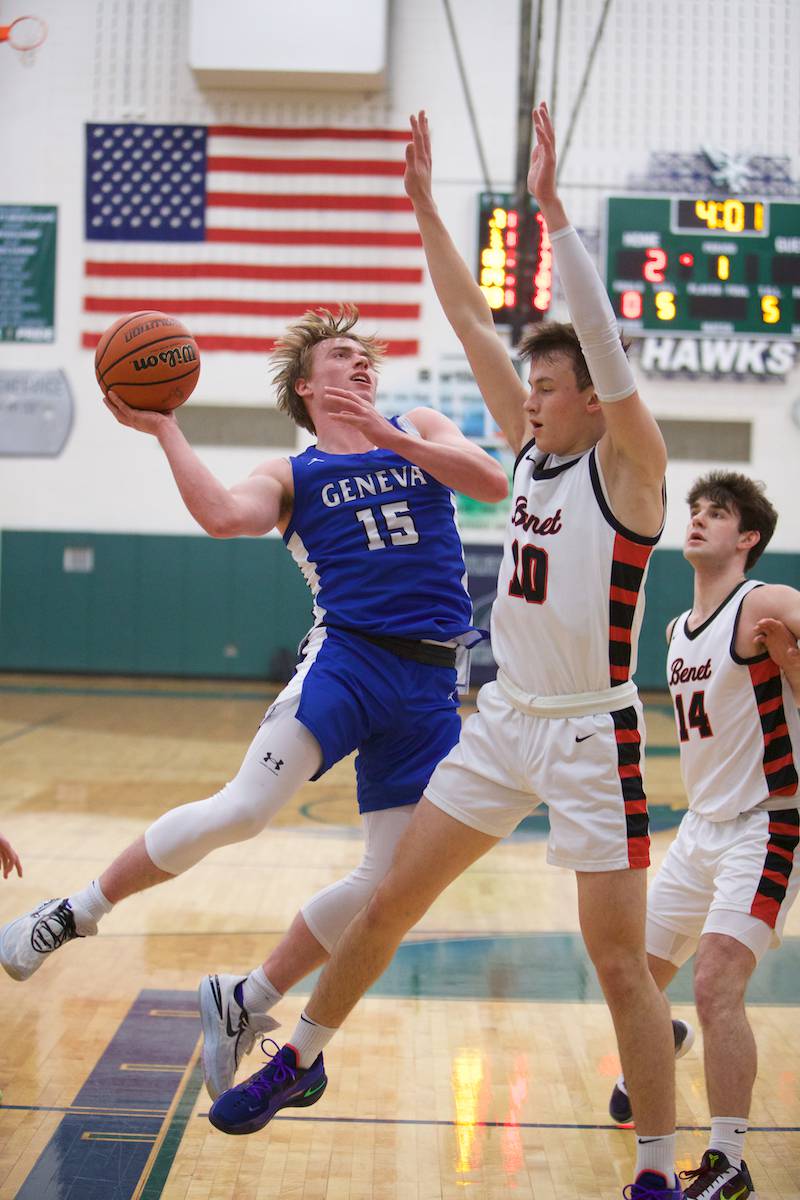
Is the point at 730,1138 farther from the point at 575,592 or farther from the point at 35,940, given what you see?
the point at 35,940

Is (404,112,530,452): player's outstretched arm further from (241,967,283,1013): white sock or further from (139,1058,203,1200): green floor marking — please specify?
(139,1058,203,1200): green floor marking

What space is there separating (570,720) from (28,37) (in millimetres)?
16057

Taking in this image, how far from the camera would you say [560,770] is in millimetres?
2922

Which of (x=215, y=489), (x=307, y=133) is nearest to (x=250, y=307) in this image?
(x=307, y=133)

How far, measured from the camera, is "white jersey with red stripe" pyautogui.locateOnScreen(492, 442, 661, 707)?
2975 mm

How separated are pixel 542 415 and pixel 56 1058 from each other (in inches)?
94.8

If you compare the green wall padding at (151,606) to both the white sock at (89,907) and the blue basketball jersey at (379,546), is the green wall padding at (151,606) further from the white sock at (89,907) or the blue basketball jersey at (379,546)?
the white sock at (89,907)

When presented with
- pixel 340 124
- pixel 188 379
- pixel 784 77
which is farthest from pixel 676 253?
pixel 188 379

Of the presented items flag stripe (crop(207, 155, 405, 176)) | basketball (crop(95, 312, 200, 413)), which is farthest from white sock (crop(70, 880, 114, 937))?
flag stripe (crop(207, 155, 405, 176))

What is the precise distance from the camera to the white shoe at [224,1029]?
3.34m

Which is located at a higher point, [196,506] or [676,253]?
[676,253]

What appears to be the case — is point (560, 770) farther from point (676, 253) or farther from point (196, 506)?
point (676, 253)

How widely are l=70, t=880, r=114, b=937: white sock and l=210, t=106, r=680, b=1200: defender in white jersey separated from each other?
2.03ft

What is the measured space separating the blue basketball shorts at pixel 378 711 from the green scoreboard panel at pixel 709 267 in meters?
12.6
